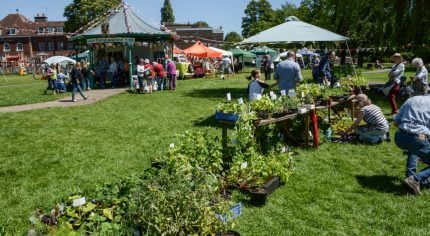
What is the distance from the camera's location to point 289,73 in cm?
1018

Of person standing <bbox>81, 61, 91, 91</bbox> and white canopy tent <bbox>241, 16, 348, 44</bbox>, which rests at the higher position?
white canopy tent <bbox>241, 16, 348, 44</bbox>

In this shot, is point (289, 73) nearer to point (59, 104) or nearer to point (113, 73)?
point (59, 104)

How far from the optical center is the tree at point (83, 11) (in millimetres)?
56906

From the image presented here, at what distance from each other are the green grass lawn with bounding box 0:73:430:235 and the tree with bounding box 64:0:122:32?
1911 inches

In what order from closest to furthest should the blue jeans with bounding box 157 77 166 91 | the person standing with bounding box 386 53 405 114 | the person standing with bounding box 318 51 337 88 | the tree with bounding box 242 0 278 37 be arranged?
the person standing with bounding box 386 53 405 114 → the person standing with bounding box 318 51 337 88 → the blue jeans with bounding box 157 77 166 91 → the tree with bounding box 242 0 278 37

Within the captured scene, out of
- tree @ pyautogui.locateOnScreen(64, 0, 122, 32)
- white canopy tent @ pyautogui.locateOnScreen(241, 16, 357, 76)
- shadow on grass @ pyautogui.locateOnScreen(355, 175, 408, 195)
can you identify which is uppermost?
tree @ pyautogui.locateOnScreen(64, 0, 122, 32)

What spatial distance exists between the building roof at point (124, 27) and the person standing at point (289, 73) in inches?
504

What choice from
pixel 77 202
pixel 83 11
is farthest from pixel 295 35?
pixel 83 11

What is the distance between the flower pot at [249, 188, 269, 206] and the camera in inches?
212

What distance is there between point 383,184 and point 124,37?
17.5 meters

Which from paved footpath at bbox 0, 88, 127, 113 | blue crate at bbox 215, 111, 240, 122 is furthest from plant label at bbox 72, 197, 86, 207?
paved footpath at bbox 0, 88, 127, 113

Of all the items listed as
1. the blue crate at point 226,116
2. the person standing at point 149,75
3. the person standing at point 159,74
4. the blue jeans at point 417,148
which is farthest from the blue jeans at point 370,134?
the person standing at point 159,74

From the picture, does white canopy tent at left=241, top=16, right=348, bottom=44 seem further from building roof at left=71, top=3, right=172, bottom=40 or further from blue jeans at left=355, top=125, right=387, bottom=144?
building roof at left=71, top=3, right=172, bottom=40

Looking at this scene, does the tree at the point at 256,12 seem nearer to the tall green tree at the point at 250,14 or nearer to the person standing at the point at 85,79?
the tall green tree at the point at 250,14
